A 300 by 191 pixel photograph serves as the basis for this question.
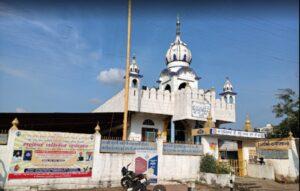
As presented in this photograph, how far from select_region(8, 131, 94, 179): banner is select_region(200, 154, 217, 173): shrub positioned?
19.6 feet

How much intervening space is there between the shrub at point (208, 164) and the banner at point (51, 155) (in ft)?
19.6

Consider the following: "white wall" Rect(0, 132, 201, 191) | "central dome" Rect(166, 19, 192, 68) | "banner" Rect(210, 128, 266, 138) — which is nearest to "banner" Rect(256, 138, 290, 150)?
"banner" Rect(210, 128, 266, 138)

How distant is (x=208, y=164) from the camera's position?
47.9ft

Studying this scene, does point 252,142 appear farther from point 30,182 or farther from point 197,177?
point 30,182

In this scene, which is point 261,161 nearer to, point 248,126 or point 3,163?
point 248,126

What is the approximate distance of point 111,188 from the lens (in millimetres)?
12133

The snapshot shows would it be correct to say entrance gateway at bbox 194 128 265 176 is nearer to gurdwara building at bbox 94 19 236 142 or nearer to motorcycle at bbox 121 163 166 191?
gurdwara building at bbox 94 19 236 142

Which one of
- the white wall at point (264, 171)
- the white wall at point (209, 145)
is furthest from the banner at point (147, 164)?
the white wall at point (264, 171)

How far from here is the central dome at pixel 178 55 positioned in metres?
26.6

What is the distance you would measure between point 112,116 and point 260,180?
32.9 feet

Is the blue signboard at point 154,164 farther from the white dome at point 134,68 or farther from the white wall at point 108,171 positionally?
the white dome at point 134,68

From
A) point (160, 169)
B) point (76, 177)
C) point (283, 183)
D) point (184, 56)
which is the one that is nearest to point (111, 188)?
point (76, 177)

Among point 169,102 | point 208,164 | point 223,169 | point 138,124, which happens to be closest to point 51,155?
point 208,164

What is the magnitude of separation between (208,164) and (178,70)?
12.3 metres
